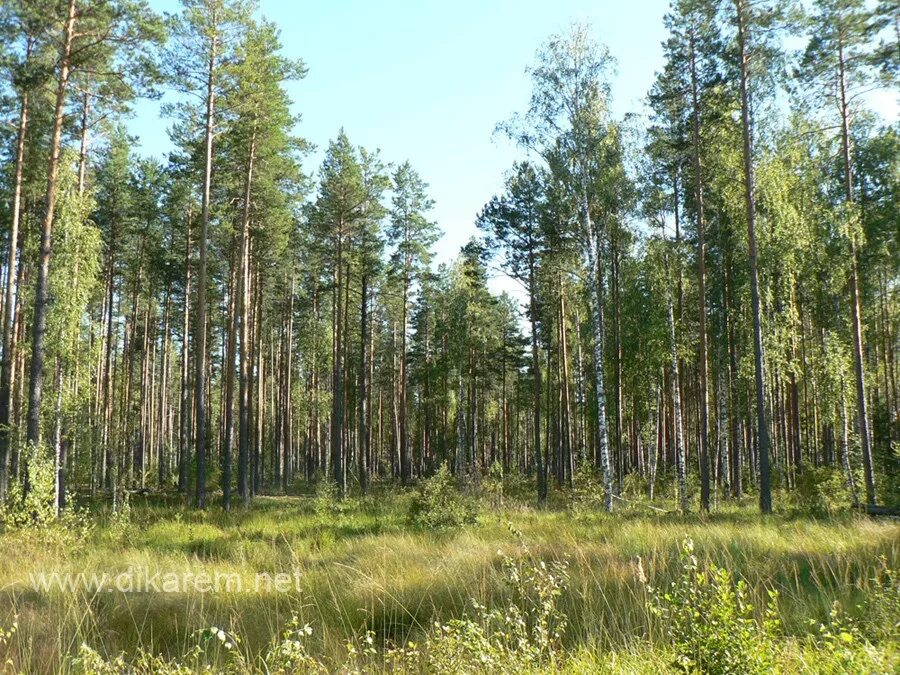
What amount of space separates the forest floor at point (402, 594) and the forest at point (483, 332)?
0.17 ft

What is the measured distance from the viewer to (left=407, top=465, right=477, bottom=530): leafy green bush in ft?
39.5

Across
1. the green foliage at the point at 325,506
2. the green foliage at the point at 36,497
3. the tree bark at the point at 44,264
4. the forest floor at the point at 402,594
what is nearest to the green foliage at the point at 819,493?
the forest floor at the point at 402,594

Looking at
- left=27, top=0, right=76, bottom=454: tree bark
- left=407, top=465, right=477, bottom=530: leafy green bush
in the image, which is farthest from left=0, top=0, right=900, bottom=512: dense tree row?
left=407, top=465, right=477, bottom=530: leafy green bush

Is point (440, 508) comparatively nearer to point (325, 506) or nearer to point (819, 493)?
point (325, 506)

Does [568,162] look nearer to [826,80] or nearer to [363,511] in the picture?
[826,80]

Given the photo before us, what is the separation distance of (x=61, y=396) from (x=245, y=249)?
6.81 m

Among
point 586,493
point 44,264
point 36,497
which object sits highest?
point 44,264

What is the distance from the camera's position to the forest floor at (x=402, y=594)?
133 inches

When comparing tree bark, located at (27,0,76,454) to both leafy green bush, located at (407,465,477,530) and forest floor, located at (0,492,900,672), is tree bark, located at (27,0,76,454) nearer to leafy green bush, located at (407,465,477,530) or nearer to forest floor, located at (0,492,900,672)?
forest floor, located at (0,492,900,672)

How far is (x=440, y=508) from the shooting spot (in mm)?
12352

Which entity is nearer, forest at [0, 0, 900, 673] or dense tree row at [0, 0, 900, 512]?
forest at [0, 0, 900, 673]

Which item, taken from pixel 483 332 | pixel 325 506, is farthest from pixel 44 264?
pixel 483 332

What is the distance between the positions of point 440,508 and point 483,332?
60.8 feet

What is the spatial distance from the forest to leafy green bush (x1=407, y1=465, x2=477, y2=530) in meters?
0.09
